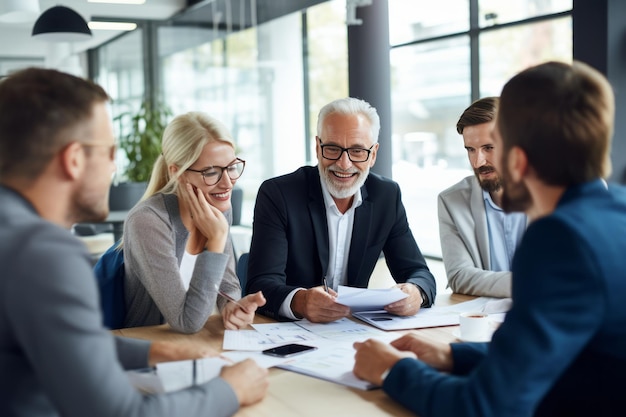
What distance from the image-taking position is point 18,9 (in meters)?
6.06

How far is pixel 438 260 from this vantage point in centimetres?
692

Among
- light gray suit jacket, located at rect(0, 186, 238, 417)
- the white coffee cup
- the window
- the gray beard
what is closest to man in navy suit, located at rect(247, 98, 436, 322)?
the gray beard

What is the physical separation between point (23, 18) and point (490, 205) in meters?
5.09

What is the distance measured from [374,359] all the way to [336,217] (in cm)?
132

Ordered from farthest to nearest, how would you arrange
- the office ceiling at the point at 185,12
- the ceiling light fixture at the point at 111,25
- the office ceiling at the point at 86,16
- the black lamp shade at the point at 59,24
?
the ceiling light fixture at the point at 111,25 → the office ceiling at the point at 86,16 → the office ceiling at the point at 185,12 → the black lamp shade at the point at 59,24

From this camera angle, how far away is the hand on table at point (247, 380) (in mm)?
1461

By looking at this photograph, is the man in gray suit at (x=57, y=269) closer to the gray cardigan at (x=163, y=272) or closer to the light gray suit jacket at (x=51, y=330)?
the light gray suit jacket at (x=51, y=330)

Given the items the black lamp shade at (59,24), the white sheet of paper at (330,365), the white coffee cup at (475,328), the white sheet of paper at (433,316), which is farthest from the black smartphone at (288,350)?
the black lamp shade at (59,24)

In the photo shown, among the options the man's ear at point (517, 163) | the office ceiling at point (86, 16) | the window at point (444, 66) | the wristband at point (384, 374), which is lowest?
the wristband at point (384, 374)

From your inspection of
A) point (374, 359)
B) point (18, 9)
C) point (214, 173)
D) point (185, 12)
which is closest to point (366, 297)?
point (374, 359)

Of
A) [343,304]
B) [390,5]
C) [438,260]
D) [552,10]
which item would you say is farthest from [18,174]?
[438,260]

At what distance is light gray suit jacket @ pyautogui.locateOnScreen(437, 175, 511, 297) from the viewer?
2.73 m

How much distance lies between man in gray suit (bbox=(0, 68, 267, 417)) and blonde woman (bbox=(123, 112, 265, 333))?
70 centimetres

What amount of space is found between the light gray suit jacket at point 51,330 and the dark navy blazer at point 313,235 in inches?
54.9
